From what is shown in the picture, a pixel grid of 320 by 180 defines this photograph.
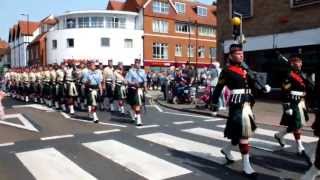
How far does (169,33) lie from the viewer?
2421 inches

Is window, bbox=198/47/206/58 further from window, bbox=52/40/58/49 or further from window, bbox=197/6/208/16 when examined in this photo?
window, bbox=52/40/58/49

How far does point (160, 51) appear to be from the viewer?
60.4 m

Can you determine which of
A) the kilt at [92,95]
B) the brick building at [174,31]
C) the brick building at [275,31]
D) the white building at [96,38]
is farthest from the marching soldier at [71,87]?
the brick building at [174,31]

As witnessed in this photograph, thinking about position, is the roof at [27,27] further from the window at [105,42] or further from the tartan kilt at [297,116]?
the tartan kilt at [297,116]

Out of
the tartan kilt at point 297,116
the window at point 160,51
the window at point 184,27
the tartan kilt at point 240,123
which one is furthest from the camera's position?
the window at point 184,27

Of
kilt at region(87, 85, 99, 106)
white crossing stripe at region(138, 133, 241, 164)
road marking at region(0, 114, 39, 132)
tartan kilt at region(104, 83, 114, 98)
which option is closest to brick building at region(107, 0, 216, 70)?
tartan kilt at region(104, 83, 114, 98)

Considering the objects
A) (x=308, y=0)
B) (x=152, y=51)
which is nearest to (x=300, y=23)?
(x=308, y=0)

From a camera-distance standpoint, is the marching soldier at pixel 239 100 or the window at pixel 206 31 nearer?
the marching soldier at pixel 239 100

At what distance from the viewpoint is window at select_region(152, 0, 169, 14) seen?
60250 millimetres

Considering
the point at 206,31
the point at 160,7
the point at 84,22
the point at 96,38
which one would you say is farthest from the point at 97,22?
the point at 206,31

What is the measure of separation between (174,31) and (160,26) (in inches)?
98.1

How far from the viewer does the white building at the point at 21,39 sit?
77.4m

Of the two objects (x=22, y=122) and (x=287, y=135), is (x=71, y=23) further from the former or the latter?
(x=287, y=135)

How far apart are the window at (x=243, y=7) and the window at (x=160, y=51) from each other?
35.5 m
